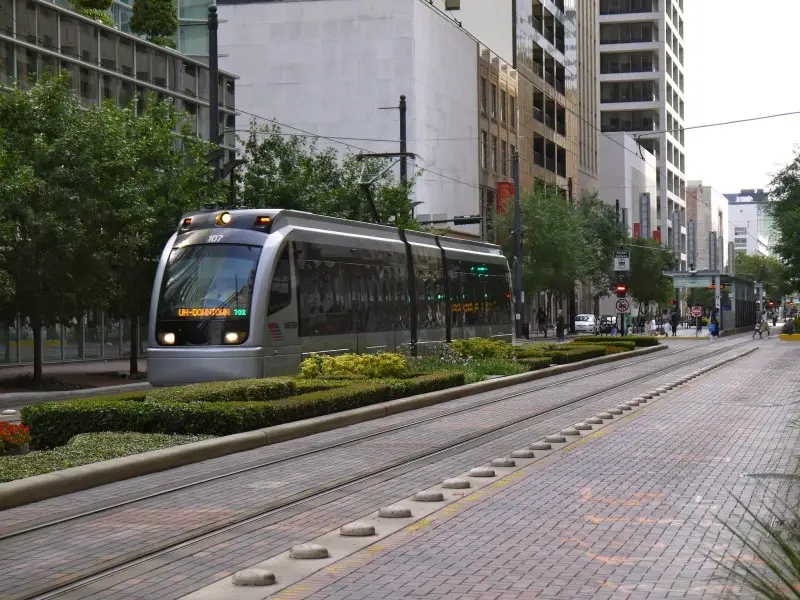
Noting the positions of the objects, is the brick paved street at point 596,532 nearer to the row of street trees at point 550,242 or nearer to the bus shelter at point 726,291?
the row of street trees at point 550,242

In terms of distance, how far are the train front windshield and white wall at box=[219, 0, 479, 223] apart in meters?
44.8

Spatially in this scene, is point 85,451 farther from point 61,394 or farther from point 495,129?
point 495,129

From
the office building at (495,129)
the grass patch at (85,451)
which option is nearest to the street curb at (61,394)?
the grass patch at (85,451)

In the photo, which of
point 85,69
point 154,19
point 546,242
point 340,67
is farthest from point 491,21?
point 85,69

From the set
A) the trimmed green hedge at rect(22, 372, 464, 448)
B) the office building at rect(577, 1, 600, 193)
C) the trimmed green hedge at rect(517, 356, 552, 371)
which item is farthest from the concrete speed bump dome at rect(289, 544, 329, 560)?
the office building at rect(577, 1, 600, 193)

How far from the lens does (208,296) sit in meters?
24.8

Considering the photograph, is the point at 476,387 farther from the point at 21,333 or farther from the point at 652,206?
the point at 652,206

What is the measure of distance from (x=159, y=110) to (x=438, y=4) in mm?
46741

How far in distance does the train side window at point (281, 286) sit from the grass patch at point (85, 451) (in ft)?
29.3

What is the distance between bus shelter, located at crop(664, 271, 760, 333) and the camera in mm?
83625

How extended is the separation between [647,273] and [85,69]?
220 ft

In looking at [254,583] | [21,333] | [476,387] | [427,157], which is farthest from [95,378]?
[427,157]

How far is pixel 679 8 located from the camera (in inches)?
6132

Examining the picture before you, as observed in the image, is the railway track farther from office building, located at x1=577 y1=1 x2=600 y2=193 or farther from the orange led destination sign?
→ office building, located at x1=577 y1=1 x2=600 y2=193
